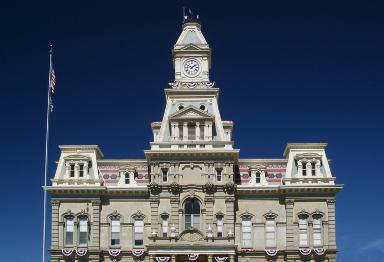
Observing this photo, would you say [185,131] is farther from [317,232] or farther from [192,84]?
[317,232]

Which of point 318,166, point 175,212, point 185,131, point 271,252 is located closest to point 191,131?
point 185,131

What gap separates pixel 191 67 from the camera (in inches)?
3912

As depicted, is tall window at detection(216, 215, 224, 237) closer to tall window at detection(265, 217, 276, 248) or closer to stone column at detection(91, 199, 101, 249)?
tall window at detection(265, 217, 276, 248)

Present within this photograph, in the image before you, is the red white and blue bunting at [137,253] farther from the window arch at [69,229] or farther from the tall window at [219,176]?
the tall window at [219,176]

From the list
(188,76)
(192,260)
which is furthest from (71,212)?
(188,76)

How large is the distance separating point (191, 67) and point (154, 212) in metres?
18.9

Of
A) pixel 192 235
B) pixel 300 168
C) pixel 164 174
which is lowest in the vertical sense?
pixel 192 235

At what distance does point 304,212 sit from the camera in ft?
301

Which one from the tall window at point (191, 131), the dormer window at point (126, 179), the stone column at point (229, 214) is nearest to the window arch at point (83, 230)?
the dormer window at point (126, 179)

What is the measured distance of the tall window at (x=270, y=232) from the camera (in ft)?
301

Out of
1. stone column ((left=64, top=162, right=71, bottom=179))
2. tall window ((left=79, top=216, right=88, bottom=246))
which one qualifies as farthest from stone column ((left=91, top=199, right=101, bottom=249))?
stone column ((left=64, top=162, right=71, bottom=179))

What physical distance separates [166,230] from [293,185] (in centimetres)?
1503

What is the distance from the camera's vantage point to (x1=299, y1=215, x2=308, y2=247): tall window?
299 ft

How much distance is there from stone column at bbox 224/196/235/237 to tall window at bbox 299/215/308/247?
758 cm
